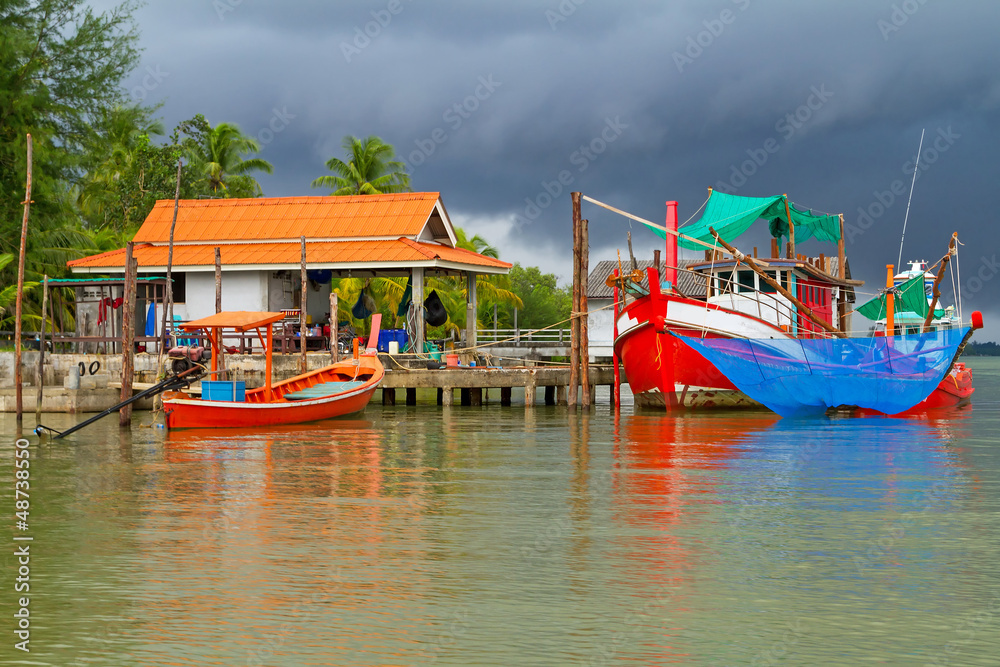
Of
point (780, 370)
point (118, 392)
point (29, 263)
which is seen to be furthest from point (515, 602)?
point (29, 263)

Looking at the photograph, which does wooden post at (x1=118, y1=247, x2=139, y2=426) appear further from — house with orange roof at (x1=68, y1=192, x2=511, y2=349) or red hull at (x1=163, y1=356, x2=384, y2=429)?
house with orange roof at (x1=68, y1=192, x2=511, y2=349)

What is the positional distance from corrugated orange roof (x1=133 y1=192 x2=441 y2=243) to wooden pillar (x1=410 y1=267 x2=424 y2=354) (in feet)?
7.72

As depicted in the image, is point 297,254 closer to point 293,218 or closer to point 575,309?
point 293,218

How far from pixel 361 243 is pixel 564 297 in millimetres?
45095

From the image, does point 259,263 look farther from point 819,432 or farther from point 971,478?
point 971,478

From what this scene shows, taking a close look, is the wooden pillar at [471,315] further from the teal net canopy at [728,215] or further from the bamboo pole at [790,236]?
the bamboo pole at [790,236]

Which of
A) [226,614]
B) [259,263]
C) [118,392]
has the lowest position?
[226,614]

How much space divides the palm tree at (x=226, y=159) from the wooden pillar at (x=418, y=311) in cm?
2041

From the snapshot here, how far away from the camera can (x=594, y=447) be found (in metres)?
18.8

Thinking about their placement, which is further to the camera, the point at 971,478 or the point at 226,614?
the point at 971,478

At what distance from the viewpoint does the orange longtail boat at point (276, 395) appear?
21406 mm

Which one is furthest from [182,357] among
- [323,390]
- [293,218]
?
[293,218]

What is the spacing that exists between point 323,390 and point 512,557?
1613 cm

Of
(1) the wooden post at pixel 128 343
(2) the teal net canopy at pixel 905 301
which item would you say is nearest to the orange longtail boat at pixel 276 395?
(1) the wooden post at pixel 128 343
